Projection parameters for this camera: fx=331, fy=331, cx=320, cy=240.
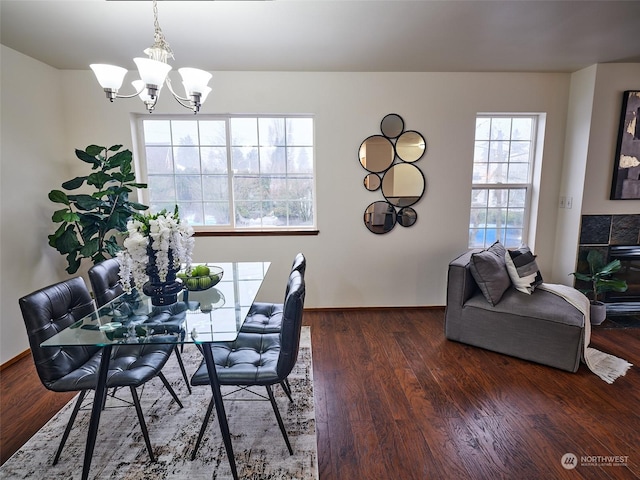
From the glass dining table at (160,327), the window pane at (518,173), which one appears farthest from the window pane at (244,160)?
the window pane at (518,173)

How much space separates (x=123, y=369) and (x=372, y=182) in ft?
8.57

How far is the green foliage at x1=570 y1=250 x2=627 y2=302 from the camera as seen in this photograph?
302 centimetres

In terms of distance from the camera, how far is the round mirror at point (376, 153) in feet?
10.9

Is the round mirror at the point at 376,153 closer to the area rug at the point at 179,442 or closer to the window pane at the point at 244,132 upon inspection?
the window pane at the point at 244,132

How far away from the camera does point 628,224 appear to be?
330 centimetres

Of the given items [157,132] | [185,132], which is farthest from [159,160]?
[185,132]

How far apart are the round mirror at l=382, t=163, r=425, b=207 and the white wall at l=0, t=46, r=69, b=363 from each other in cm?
313

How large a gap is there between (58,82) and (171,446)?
10.9 feet

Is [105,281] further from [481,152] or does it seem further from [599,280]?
[599,280]

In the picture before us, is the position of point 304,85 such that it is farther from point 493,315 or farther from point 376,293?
point 493,315

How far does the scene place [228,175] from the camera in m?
3.41

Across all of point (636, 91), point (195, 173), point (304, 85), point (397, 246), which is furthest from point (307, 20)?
point (636, 91)

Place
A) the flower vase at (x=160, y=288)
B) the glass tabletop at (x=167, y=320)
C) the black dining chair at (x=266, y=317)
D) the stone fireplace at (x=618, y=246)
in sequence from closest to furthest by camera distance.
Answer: the glass tabletop at (x=167, y=320) < the flower vase at (x=160, y=288) < the black dining chair at (x=266, y=317) < the stone fireplace at (x=618, y=246)

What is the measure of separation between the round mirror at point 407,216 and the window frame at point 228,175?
888 mm
